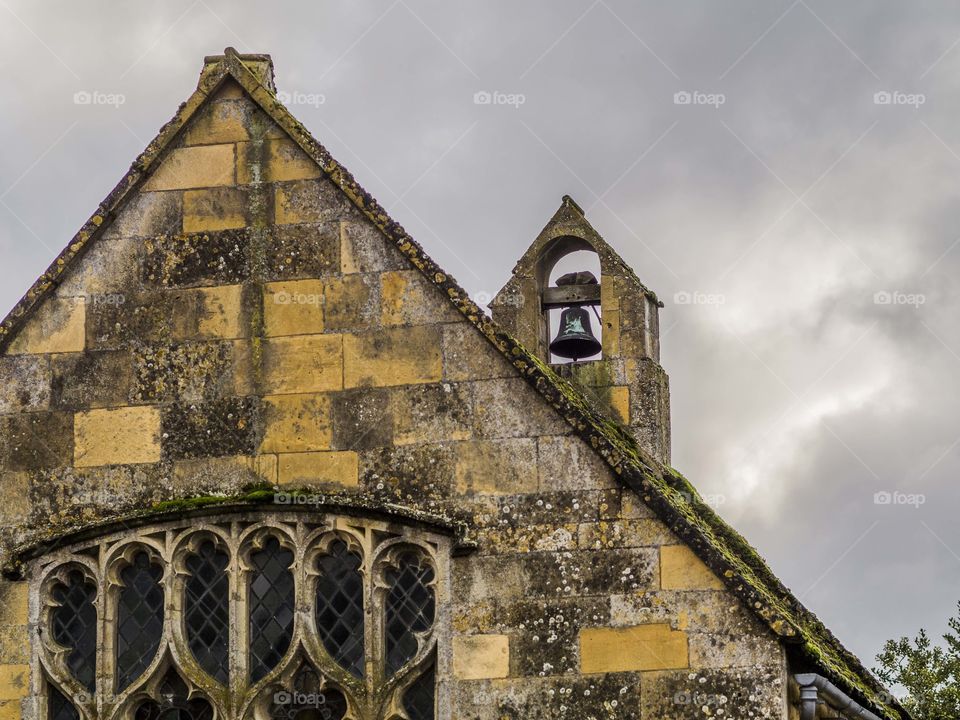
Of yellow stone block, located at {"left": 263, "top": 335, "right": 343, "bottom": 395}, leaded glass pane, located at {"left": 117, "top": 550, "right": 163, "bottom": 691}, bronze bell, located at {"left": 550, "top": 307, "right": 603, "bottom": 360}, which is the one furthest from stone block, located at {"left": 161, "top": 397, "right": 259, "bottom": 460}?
bronze bell, located at {"left": 550, "top": 307, "right": 603, "bottom": 360}

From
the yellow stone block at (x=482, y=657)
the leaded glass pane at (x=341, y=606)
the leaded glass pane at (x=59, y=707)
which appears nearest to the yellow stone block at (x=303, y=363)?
the leaded glass pane at (x=341, y=606)

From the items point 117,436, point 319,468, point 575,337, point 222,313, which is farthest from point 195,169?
point 575,337

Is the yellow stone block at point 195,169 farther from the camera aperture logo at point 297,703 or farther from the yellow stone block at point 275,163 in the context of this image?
the camera aperture logo at point 297,703

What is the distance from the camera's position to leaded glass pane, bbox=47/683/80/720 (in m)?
19.3

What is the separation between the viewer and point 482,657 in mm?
18719

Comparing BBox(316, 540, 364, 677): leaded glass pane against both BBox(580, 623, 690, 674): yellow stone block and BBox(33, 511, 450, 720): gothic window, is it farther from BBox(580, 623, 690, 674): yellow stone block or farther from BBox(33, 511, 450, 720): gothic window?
BBox(580, 623, 690, 674): yellow stone block

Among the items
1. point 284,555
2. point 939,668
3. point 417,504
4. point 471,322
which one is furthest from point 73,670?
point 939,668

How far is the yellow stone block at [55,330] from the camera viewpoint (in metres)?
20.3

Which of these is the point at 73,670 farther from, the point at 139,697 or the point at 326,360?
the point at 326,360

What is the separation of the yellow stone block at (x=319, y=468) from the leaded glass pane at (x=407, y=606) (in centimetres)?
88

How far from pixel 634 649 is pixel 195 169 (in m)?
6.11

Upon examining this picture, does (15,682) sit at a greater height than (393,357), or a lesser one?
lesser

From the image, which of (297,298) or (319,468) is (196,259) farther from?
(319,468)

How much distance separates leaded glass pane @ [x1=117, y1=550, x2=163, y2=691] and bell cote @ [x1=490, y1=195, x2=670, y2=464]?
607cm
